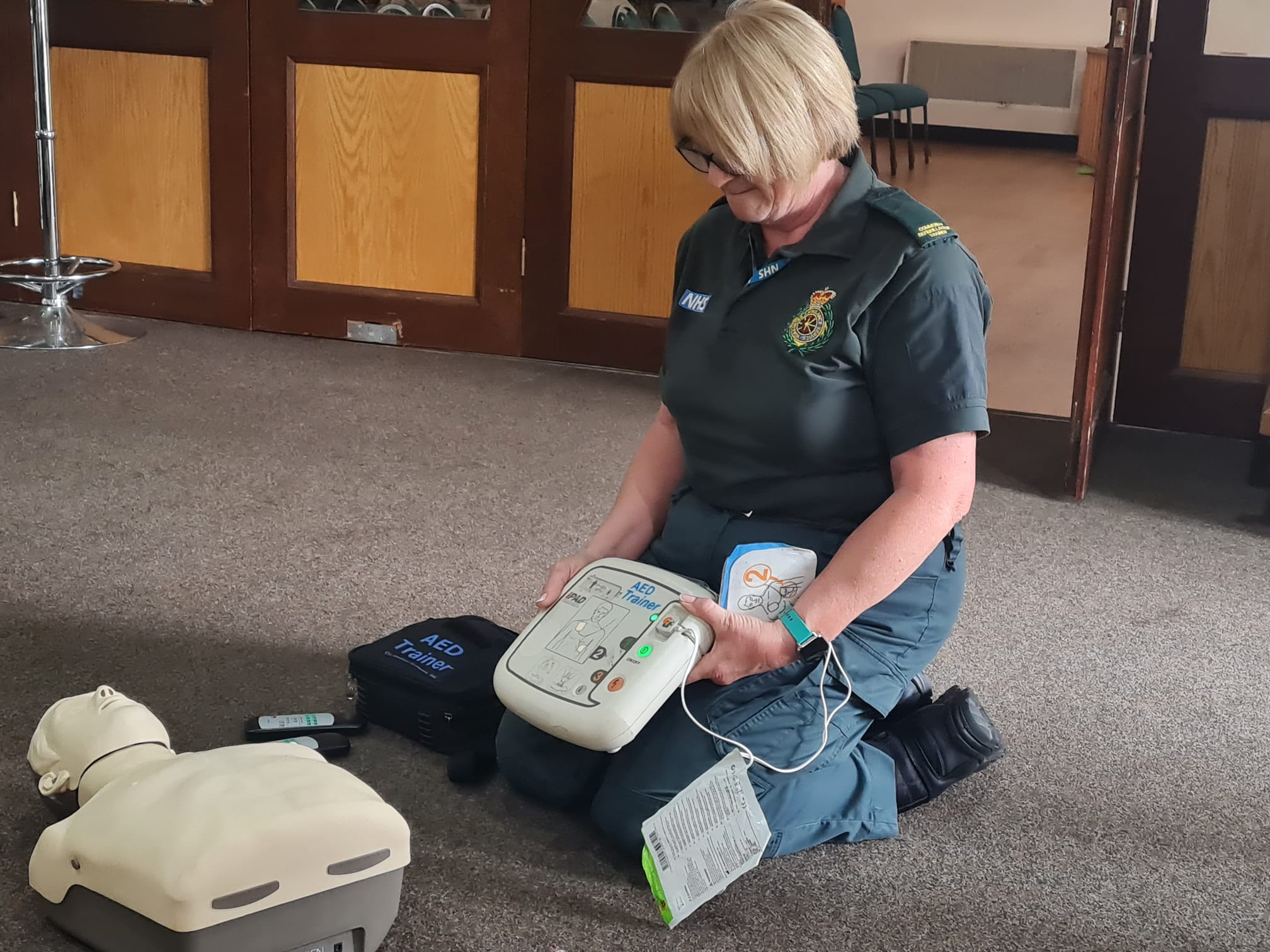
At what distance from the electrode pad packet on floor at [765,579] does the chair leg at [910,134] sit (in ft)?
19.4

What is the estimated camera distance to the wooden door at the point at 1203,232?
300cm

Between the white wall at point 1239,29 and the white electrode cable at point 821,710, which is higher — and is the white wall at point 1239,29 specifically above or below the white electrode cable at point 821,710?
above

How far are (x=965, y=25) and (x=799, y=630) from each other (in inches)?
325

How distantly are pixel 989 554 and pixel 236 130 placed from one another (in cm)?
230

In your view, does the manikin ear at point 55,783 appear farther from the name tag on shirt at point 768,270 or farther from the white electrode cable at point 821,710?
the name tag on shirt at point 768,270

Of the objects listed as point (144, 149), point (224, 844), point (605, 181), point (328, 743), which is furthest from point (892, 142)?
point (224, 844)

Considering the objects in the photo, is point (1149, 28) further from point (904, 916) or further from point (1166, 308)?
point (904, 916)

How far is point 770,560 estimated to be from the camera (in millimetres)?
1483

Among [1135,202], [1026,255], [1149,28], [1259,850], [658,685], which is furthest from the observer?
[1026,255]

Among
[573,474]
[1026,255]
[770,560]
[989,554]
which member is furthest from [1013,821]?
[1026,255]

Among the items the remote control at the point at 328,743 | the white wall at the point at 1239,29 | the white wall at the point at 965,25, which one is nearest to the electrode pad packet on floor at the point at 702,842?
the remote control at the point at 328,743

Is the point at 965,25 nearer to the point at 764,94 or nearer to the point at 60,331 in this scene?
the point at 60,331

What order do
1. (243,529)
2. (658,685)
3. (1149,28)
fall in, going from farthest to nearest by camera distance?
(1149,28)
(243,529)
(658,685)

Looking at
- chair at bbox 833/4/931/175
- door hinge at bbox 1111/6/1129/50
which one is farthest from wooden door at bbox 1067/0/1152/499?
chair at bbox 833/4/931/175
